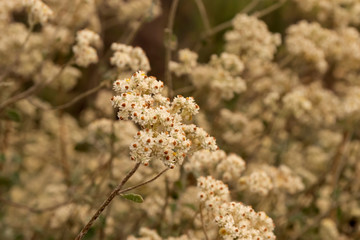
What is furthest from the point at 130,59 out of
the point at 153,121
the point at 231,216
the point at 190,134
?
the point at 231,216

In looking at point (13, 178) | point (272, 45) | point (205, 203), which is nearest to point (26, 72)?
point (13, 178)

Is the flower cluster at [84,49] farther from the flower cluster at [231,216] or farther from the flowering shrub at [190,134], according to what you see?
the flower cluster at [231,216]

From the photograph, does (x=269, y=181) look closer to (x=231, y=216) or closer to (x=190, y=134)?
(x=231, y=216)

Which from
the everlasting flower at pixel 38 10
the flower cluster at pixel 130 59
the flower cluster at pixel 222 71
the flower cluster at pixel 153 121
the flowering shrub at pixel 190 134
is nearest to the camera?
the flower cluster at pixel 153 121

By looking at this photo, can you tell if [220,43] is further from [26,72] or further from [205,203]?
[205,203]

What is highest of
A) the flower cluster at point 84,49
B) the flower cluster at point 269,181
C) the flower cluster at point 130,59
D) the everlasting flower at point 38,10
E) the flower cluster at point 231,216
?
the everlasting flower at point 38,10

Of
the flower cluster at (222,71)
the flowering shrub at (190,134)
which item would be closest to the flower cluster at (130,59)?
the flowering shrub at (190,134)

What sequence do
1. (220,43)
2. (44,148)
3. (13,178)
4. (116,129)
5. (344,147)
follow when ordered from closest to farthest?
(116,129) < (13,178) < (344,147) < (44,148) < (220,43)
